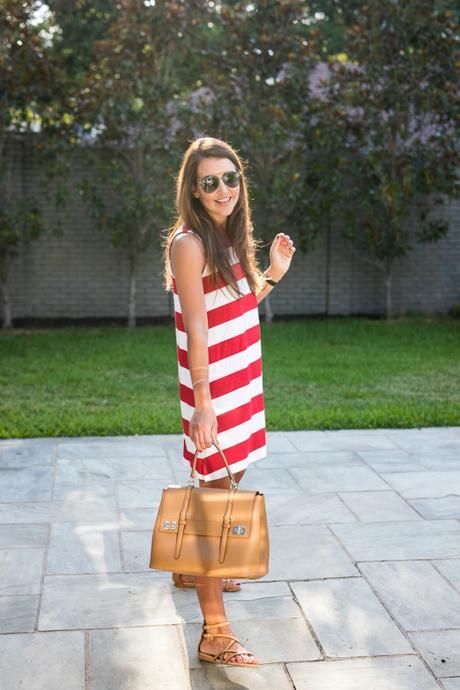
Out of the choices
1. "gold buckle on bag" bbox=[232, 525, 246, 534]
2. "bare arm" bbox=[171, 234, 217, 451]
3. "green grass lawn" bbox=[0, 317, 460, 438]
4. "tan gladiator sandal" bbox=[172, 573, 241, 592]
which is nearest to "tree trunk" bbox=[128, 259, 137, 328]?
"green grass lawn" bbox=[0, 317, 460, 438]

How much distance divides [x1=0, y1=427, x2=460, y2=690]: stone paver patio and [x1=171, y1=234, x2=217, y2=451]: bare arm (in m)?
0.82

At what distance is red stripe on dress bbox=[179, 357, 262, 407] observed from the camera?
2889 millimetres

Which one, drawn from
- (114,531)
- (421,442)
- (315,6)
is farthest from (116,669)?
(315,6)

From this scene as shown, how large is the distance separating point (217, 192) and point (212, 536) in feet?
3.49

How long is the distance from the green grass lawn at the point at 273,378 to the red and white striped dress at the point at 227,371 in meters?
3.14

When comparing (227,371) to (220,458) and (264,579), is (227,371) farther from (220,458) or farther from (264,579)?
(264,579)

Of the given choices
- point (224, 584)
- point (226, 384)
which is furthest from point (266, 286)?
point (224, 584)

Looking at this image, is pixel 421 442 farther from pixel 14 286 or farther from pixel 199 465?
pixel 14 286

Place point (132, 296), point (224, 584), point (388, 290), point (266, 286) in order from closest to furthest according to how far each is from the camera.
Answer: point (266, 286)
point (224, 584)
point (132, 296)
point (388, 290)

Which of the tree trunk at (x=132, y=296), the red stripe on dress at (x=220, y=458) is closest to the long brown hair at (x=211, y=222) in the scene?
the red stripe on dress at (x=220, y=458)

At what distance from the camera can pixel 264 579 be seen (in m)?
3.60

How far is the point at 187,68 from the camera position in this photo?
12.0 m

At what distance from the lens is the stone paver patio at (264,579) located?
2865 millimetres

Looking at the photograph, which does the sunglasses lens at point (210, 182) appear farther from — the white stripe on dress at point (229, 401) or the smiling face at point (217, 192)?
the white stripe on dress at point (229, 401)
